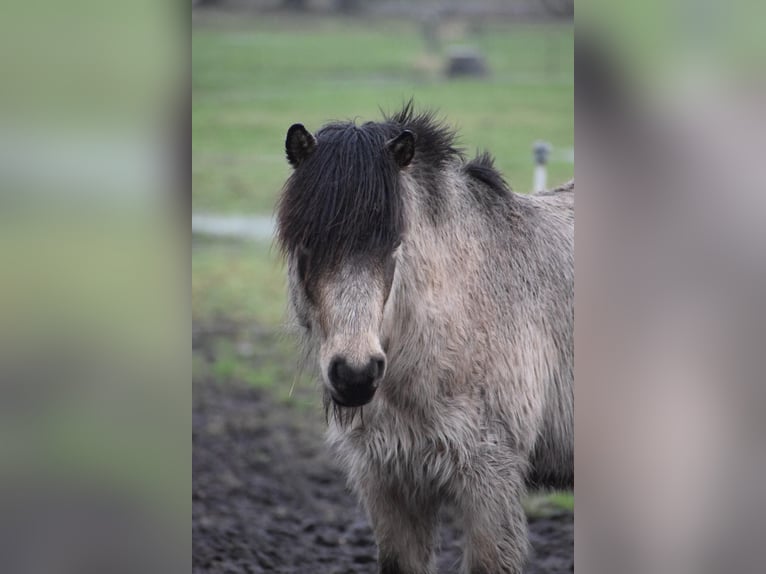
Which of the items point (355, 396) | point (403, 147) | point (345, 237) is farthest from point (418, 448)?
point (403, 147)

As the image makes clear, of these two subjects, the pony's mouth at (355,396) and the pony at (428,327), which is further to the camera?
the pony at (428,327)

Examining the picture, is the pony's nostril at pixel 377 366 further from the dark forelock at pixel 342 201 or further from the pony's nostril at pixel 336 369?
the dark forelock at pixel 342 201

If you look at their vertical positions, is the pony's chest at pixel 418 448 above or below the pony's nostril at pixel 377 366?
below

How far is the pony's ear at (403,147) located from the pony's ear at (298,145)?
212 millimetres

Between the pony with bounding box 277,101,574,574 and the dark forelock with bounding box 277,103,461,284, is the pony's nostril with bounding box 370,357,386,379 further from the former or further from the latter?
the dark forelock with bounding box 277,103,461,284

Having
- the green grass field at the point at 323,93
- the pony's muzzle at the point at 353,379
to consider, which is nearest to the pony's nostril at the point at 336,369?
the pony's muzzle at the point at 353,379

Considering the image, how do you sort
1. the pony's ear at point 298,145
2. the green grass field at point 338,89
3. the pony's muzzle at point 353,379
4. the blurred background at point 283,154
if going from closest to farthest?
the pony's muzzle at point 353,379, the pony's ear at point 298,145, the blurred background at point 283,154, the green grass field at point 338,89

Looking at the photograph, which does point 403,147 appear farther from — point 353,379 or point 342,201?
point 353,379

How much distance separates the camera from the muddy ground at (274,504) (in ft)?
12.4

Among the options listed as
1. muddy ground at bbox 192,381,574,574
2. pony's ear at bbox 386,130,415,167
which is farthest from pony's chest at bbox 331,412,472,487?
muddy ground at bbox 192,381,574,574

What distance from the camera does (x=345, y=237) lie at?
2.11 m

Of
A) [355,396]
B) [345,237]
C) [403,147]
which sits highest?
[403,147]

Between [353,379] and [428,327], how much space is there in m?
0.51

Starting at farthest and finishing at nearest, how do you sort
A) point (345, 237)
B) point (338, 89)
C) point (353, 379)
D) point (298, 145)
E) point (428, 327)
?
1. point (338, 89)
2. point (428, 327)
3. point (298, 145)
4. point (345, 237)
5. point (353, 379)
